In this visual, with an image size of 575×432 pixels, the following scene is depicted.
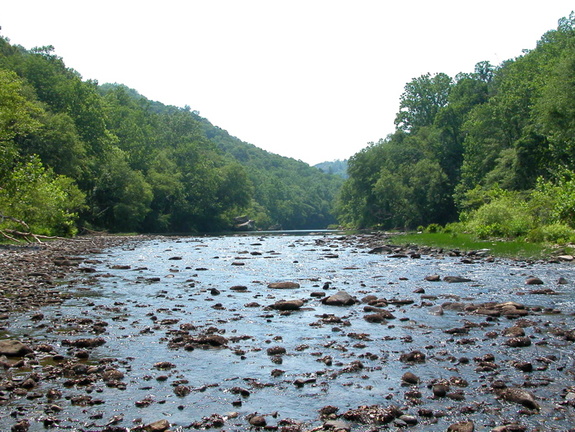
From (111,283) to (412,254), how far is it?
2008 centimetres

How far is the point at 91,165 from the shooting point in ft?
230

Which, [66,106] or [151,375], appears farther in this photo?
[66,106]

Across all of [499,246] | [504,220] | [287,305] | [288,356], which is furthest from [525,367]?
[504,220]

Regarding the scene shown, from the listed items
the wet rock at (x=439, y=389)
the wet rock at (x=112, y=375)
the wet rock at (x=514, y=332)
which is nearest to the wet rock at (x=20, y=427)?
the wet rock at (x=112, y=375)

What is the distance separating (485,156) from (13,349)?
215 ft

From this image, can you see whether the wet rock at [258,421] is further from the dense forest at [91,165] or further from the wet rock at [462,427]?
the dense forest at [91,165]

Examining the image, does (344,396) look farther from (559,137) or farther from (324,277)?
(559,137)

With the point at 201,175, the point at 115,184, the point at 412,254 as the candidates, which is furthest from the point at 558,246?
the point at 201,175

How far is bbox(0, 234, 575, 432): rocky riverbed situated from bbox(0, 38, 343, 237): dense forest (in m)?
6.41

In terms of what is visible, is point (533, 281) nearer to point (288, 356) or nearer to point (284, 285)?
point (284, 285)

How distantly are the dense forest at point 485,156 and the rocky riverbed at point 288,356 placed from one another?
2102cm

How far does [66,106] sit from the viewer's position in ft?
225

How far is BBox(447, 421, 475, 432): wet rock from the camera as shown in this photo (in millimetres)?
6480

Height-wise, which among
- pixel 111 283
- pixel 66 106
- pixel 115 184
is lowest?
pixel 111 283
